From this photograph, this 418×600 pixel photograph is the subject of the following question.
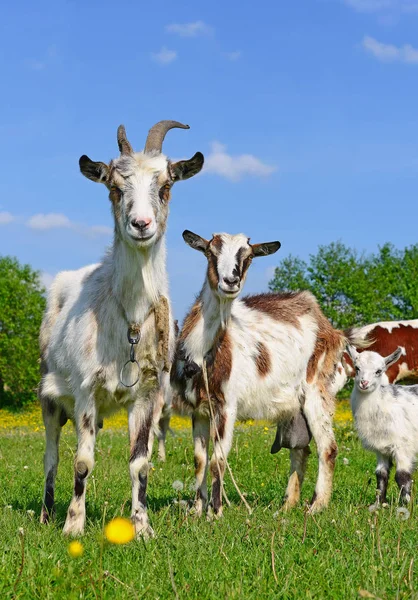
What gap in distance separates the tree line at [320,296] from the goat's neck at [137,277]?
3461 centimetres

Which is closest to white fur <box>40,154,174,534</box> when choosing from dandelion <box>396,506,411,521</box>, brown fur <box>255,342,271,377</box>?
brown fur <box>255,342,271,377</box>

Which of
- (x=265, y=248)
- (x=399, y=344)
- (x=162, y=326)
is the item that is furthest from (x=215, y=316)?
(x=399, y=344)

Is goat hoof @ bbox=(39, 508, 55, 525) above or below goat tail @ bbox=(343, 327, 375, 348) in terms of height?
below

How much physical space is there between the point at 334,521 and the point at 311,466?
4.29 meters

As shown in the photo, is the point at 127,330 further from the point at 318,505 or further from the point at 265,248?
the point at 318,505

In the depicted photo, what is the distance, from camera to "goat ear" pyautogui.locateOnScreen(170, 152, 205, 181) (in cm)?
538

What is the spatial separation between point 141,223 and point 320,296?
3998cm

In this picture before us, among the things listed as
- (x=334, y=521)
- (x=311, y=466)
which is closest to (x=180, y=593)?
(x=334, y=521)

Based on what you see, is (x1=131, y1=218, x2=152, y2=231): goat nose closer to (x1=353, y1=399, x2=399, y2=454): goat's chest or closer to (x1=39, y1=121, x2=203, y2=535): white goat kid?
(x1=39, y1=121, x2=203, y2=535): white goat kid

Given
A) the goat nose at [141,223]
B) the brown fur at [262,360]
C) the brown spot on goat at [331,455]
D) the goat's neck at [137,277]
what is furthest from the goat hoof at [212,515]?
the goat nose at [141,223]

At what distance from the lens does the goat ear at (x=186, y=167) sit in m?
5.38

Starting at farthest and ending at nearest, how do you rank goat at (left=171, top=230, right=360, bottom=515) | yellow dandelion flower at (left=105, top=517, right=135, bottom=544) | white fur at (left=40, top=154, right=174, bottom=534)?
goat at (left=171, top=230, right=360, bottom=515)
white fur at (left=40, top=154, right=174, bottom=534)
yellow dandelion flower at (left=105, top=517, right=135, bottom=544)

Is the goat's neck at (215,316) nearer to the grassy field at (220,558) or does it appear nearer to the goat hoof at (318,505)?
the grassy field at (220,558)

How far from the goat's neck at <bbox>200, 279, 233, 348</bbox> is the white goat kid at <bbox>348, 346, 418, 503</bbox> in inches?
79.9
